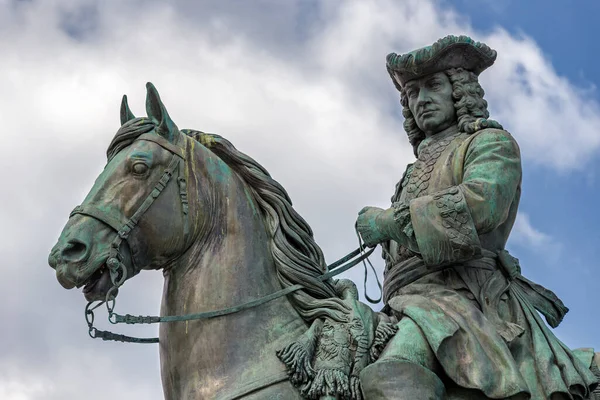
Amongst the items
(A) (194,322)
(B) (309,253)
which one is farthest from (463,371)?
(A) (194,322)

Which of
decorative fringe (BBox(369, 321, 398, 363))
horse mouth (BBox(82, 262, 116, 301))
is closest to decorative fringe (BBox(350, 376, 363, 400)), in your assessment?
decorative fringe (BBox(369, 321, 398, 363))

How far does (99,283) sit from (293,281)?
1.26 metres

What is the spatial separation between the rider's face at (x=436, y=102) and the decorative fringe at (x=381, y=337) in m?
1.81

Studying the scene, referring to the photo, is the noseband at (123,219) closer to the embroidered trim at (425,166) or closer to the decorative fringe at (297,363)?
the decorative fringe at (297,363)

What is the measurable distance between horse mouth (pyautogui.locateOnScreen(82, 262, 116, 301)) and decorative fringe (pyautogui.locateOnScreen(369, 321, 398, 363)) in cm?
173

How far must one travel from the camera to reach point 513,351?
24.0ft

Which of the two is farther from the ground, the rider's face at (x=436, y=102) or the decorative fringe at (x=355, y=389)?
the rider's face at (x=436, y=102)

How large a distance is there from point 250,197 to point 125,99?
112 cm

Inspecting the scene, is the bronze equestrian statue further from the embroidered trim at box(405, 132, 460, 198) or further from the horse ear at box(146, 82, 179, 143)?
the embroidered trim at box(405, 132, 460, 198)

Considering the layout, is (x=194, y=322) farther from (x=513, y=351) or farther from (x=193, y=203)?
(x=513, y=351)

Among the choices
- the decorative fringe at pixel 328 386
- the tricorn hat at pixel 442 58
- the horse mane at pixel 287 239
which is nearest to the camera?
the decorative fringe at pixel 328 386

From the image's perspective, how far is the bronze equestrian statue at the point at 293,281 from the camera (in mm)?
6746

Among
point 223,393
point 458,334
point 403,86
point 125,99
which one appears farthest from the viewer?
point 403,86

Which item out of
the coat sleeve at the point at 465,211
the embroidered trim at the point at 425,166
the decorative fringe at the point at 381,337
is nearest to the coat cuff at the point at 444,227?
the coat sleeve at the point at 465,211
